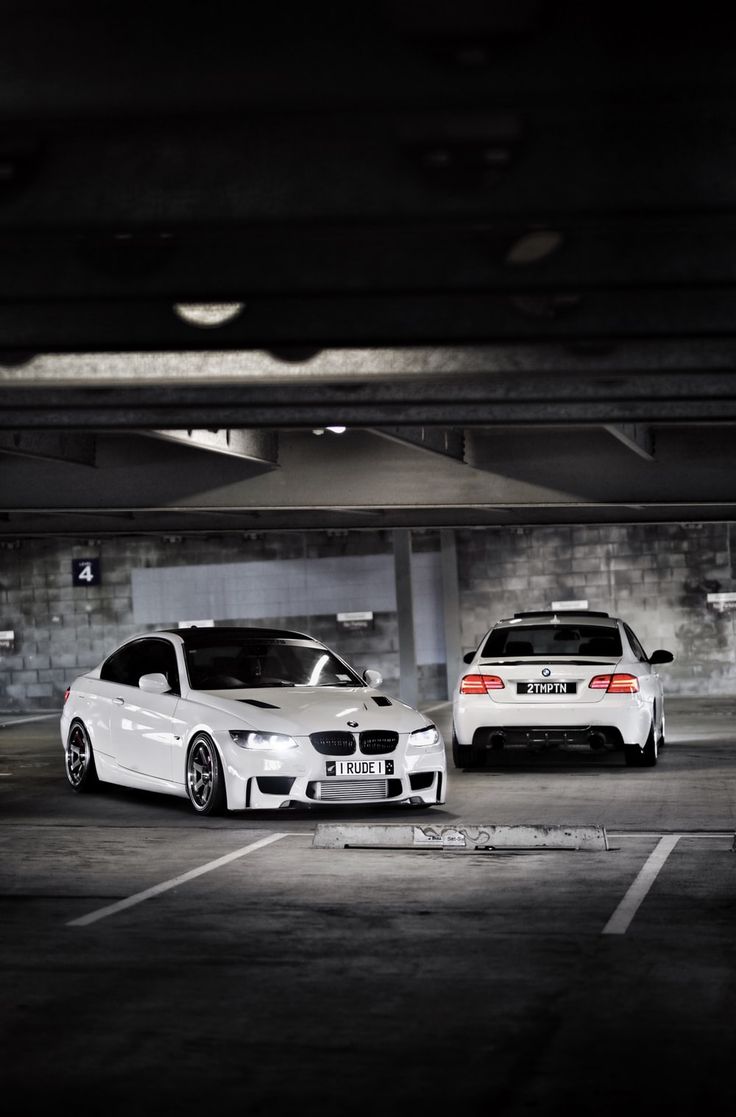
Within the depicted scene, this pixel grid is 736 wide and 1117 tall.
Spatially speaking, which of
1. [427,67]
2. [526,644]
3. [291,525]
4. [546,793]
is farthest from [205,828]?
[291,525]

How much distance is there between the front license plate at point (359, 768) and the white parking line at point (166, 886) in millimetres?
727

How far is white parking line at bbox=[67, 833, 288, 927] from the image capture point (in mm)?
8406

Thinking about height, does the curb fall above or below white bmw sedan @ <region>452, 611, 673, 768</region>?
below

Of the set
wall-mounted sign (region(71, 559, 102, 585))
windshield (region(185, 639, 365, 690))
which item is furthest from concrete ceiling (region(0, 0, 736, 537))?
wall-mounted sign (region(71, 559, 102, 585))

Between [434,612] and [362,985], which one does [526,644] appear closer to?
[362,985]

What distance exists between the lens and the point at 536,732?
49.5 feet

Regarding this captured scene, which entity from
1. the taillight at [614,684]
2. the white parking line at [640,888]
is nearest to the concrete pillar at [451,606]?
the taillight at [614,684]

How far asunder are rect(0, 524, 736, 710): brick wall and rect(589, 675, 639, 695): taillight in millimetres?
14921

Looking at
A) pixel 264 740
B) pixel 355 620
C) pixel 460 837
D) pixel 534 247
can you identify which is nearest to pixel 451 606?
pixel 355 620

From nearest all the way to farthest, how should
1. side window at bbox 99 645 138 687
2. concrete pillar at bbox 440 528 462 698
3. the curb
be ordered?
the curb → side window at bbox 99 645 138 687 → concrete pillar at bbox 440 528 462 698

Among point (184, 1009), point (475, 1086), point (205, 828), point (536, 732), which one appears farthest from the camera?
point (536, 732)

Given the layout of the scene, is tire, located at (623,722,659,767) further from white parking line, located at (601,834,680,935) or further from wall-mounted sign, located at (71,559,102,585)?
wall-mounted sign, located at (71,559,102,585)

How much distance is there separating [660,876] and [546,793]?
4.53 m

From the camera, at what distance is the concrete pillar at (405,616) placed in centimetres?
2791
